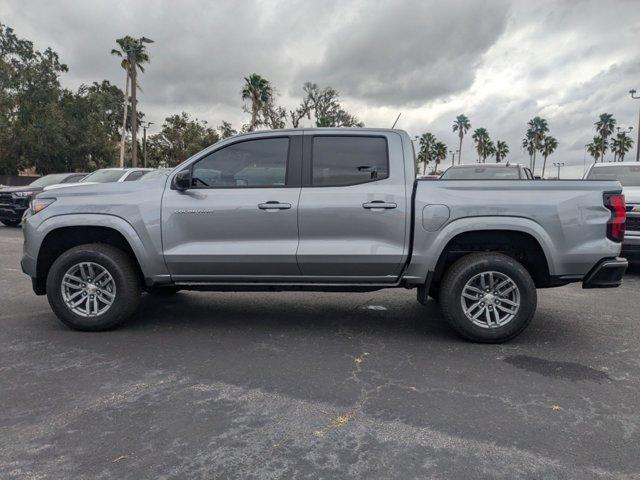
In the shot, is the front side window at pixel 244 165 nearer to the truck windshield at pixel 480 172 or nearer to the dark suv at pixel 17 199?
the truck windshield at pixel 480 172

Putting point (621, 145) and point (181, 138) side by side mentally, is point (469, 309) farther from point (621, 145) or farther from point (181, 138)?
point (621, 145)

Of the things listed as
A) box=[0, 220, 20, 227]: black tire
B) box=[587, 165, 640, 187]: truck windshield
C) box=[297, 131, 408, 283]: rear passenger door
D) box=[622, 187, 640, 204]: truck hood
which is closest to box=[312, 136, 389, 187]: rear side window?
box=[297, 131, 408, 283]: rear passenger door

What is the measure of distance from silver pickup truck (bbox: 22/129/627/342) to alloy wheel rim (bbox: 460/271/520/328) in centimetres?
1

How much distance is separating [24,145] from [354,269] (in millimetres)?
36250

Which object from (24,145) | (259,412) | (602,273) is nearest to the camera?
(259,412)

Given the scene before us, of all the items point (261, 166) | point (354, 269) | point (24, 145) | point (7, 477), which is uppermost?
point (24, 145)

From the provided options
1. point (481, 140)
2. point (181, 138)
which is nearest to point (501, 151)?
point (481, 140)

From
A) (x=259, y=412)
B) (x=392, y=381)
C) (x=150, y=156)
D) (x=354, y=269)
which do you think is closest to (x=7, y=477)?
(x=259, y=412)

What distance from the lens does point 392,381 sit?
3.68 meters

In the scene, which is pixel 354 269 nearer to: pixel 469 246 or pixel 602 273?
pixel 469 246

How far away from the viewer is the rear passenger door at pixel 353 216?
4484 mm

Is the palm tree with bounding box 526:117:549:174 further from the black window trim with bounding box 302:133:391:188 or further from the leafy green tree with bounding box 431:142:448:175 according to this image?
the black window trim with bounding box 302:133:391:188

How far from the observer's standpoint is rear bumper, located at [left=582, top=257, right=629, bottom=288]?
14.3 ft

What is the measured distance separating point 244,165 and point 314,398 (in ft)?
7.84
